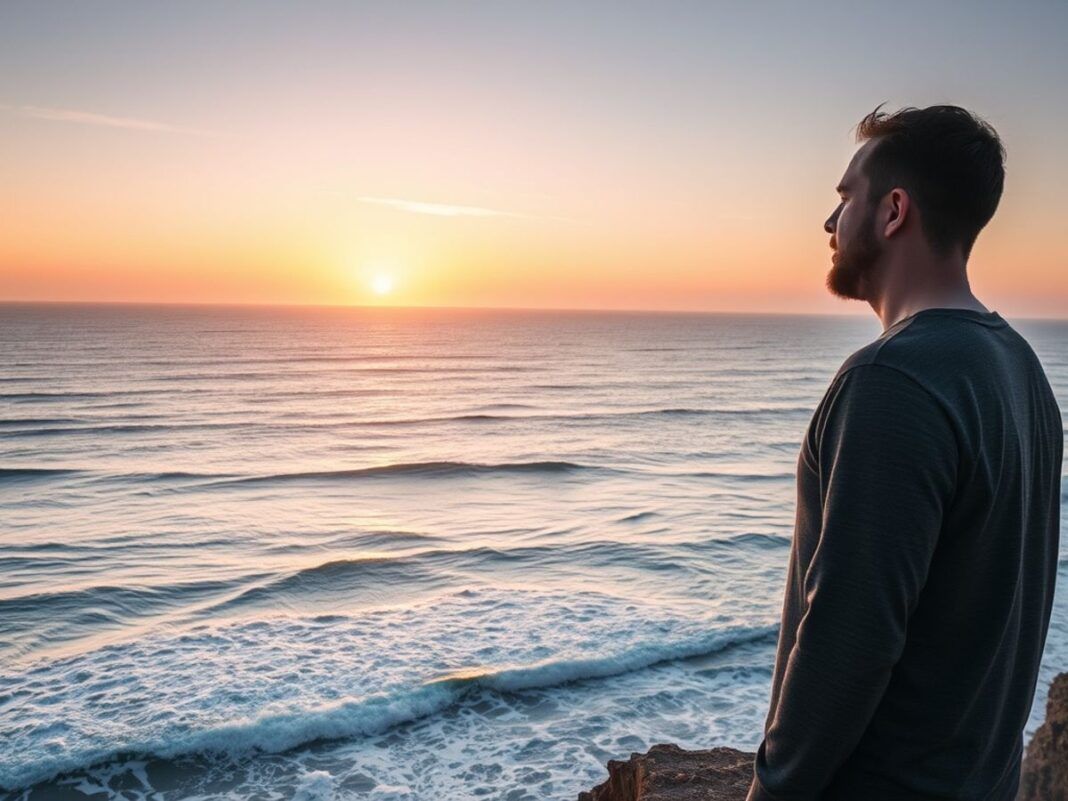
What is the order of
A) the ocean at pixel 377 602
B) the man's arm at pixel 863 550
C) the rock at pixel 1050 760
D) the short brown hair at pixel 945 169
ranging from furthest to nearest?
1. the ocean at pixel 377 602
2. the rock at pixel 1050 760
3. the short brown hair at pixel 945 169
4. the man's arm at pixel 863 550

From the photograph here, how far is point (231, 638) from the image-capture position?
9.25 metres

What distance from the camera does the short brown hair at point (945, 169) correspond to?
155 cm

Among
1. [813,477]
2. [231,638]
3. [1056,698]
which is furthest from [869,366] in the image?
[231,638]

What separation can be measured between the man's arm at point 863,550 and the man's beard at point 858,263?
0.39 metres

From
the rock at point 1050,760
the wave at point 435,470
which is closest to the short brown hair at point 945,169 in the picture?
the rock at point 1050,760

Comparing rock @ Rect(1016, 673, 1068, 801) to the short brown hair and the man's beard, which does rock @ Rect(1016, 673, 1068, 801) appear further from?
the short brown hair

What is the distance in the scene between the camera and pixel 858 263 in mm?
1717

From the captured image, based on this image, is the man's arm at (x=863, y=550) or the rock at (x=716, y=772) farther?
the rock at (x=716, y=772)

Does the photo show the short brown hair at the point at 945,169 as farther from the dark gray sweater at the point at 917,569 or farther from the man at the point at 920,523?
the dark gray sweater at the point at 917,569

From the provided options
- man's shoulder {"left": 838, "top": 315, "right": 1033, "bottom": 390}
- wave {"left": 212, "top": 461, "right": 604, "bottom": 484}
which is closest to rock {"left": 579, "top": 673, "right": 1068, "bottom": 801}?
man's shoulder {"left": 838, "top": 315, "right": 1033, "bottom": 390}

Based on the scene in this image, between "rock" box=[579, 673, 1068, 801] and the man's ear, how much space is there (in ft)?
9.39

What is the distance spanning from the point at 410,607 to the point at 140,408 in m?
25.1

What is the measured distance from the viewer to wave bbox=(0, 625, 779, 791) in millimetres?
6535

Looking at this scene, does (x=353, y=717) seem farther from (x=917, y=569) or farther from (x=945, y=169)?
(x=945, y=169)
